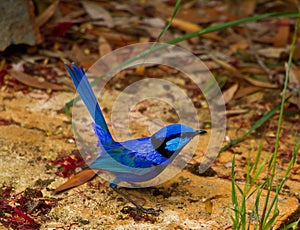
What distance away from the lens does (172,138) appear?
4422mm

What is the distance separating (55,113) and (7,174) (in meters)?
1.21

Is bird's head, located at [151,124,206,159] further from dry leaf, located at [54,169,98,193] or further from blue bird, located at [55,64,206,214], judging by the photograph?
dry leaf, located at [54,169,98,193]

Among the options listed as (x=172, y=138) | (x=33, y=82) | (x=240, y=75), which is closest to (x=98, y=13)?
(x=33, y=82)

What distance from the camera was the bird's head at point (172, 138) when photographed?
4.41 metres

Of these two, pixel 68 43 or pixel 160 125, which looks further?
pixel 68 43

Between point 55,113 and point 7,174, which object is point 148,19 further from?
point 7,174

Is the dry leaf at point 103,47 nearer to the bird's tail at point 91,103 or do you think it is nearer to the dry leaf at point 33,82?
the dry leaf at point 33,82

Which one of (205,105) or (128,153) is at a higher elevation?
(128,153)

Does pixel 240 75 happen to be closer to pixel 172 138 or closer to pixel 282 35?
pixel 282 35

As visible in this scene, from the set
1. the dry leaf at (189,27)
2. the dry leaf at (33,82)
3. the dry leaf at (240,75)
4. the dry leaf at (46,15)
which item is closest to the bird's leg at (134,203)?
the dry leaf at (33,82)

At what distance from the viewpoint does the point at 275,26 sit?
7590mm

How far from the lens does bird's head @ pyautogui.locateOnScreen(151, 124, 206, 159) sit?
441 cm

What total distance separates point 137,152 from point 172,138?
0.31m

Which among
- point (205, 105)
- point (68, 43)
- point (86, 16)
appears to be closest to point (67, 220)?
point (205, 105)
